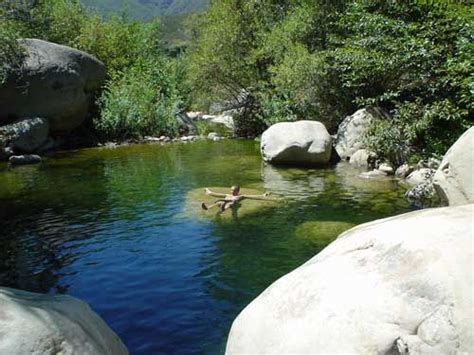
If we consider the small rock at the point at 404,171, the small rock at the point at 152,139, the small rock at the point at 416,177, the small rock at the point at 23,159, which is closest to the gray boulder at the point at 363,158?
the small rock at the point at 404,171

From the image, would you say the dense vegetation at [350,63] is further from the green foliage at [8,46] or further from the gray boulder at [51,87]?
the green foliage at [8,46]

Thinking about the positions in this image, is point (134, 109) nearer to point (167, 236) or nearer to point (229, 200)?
point (229, 200)

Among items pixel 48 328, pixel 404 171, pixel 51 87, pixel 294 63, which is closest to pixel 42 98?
pixel 51 87

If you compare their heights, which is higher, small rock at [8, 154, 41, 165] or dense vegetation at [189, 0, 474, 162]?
dense vegetation at [189, 0, 474, 162]

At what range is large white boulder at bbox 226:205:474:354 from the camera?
13.4ft

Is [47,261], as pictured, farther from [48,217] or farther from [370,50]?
[370,50]

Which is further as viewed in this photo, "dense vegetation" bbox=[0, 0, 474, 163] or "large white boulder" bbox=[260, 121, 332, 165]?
"large white boulder" bbox=[260, 121, 332, 165]

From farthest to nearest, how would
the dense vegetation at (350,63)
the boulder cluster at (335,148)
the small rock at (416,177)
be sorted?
the boulder cluster at (335,148)
the dense vegetation at (350,63)
the small rock at (416,177)

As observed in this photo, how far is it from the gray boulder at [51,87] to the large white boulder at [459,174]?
72.1 ft

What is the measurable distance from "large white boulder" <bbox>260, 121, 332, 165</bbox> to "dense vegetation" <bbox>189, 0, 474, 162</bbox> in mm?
1983

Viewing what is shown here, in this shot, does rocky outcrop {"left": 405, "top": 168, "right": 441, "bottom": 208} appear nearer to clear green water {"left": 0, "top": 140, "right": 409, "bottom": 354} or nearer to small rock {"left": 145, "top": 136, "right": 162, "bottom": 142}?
clear green water {"left": 0, "top": 140, "right": 409, "bottom": 354}

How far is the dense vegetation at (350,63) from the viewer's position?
53.7ft

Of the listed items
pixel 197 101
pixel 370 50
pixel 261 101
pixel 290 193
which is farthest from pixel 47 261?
pixel 197 101

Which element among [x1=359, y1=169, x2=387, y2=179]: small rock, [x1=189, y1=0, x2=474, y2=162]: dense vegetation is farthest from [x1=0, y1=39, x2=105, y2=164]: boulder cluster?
[x1=359, y1=169, x2=387, y2=179]: small rock
